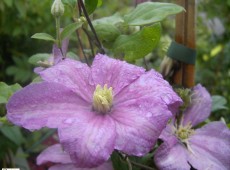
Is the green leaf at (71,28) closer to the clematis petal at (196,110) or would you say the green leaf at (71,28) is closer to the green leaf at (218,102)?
the clematis petal at (196,110)

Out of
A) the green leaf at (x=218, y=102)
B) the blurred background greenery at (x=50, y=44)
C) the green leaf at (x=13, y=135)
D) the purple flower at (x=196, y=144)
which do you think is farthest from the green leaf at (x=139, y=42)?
the blurred background greenery at (x=50, y=44)

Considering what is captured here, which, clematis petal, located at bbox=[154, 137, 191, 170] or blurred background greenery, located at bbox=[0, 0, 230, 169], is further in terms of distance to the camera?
blurred background greenery, located at bbox=[0, 0, 230, 169]

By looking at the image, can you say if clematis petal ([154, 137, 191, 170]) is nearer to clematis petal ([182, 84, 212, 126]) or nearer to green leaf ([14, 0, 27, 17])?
clematis petal ([182, 84, 212, 126])

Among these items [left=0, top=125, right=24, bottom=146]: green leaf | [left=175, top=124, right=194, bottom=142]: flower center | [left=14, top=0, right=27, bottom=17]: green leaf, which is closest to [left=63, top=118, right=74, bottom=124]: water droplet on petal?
[left=175, top=124, right=194, bottom=142]: flower center

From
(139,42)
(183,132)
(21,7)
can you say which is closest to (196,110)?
(183,132)

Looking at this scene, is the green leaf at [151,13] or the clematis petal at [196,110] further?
the clematis petal at [196,110]

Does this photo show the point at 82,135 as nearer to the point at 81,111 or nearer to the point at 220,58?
the point at 81,111
